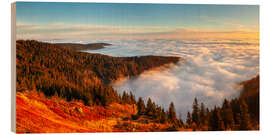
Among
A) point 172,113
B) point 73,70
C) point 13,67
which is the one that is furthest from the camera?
point 73,70

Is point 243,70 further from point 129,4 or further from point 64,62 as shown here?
point 64,62

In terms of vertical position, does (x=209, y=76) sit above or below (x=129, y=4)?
below

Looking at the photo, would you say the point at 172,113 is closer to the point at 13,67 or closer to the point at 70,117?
the point at 70,117

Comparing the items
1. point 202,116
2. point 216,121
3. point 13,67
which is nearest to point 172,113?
point 202,116

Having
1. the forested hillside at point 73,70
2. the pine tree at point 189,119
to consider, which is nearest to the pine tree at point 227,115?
the pine tree at point 189,119

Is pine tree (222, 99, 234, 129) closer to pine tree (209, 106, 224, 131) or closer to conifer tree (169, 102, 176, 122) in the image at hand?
pine tree (209, 106, 224, 131)

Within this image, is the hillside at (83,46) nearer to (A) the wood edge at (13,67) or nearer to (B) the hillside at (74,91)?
(B) the hillside at (74,91)

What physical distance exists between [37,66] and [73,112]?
1698 mm

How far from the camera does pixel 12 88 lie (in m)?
7.73

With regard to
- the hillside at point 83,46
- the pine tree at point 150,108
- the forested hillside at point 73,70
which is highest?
the hillside at point 83,46

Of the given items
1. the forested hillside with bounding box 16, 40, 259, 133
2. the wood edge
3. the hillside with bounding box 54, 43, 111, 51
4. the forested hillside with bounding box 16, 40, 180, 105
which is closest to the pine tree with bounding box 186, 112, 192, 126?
the forested hillside with bounding box 16, 40, 259, 133

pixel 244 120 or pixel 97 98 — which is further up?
pixel 97 98

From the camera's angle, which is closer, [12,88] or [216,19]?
[12,88]

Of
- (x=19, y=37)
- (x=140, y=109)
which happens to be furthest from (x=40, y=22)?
(x=140, y=109)
